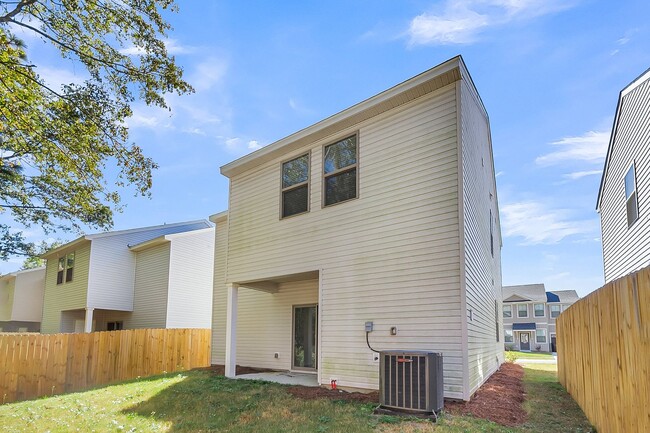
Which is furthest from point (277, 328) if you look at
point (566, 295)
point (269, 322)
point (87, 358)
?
point (566, 295)

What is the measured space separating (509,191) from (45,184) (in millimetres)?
16873

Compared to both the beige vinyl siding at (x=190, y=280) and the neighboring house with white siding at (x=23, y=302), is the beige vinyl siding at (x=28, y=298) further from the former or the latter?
the beige vinyl siding at (x=190, y=280)

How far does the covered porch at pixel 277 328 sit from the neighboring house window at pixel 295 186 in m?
1.55

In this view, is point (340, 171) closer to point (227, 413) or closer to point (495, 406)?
point (227, 413)

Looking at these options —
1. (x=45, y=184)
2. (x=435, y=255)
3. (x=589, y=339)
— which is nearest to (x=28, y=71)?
(x=435, y=255)

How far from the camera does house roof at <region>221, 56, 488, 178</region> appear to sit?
7828 mm

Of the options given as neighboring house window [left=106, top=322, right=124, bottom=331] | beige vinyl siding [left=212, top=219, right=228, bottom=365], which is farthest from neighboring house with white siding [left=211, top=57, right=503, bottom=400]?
neighboring house window [left=106, top=322, right=124, bottom=331]

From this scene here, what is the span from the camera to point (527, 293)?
44.2 m

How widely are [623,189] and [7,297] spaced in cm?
3227

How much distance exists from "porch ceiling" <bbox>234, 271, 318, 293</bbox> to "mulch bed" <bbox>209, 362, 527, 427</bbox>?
243cm

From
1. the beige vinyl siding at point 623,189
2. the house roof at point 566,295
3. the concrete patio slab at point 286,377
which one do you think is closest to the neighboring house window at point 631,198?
the beige vinyl siding at point 623,189

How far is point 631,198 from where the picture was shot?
37.4 ft

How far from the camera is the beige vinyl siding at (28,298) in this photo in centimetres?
2640

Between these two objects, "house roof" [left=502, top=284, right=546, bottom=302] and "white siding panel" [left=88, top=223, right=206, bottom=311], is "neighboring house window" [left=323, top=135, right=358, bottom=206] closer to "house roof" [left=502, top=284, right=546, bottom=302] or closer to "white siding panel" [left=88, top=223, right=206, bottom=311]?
"white siding panel" [left=88, top=223, right=206, bottom=311]
